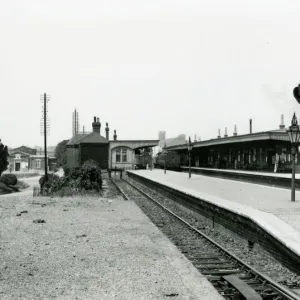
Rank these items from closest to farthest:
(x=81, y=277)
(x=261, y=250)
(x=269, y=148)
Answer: (x=81, y=277), (x=261, y=250), (x=269, y=148)

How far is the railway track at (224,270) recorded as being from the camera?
572cm

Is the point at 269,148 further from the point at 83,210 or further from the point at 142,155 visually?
the point at 142,155

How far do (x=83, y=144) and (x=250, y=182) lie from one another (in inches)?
965

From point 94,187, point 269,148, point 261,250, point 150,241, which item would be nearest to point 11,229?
point 150,241

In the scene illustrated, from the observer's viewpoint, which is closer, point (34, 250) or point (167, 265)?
point (167, 265)

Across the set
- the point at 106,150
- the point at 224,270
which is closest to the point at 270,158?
the point at 106,150

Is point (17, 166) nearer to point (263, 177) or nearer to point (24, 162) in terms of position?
point (24, 162)

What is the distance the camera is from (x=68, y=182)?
22.7m

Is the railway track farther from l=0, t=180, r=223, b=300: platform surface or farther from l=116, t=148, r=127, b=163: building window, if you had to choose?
l=116, t=148, r=127, b=163: building window

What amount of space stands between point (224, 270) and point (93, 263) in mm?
2098

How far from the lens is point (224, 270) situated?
23.2ft

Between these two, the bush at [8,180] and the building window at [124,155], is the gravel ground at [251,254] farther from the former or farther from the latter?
the building window at [124,155]

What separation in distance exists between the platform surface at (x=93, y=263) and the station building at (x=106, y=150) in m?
32.7

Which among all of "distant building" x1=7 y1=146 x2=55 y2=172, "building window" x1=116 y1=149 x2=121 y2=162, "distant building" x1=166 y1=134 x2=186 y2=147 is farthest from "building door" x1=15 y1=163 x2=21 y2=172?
"building window" x1=116 y1=149 x2=121 y2=162
